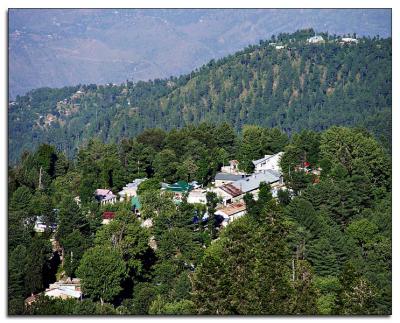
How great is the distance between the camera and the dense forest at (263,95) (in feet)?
254

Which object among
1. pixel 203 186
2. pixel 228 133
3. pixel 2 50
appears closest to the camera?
pixel 2 50

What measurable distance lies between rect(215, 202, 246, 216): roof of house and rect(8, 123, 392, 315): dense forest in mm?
504

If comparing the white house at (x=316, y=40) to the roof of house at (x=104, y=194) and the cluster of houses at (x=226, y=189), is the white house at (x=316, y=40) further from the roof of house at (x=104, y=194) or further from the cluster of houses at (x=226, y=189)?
the roof of house at (x=104, y=194)

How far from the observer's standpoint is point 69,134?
89.6 meters

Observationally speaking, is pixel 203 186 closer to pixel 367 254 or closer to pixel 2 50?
pixel 367 254

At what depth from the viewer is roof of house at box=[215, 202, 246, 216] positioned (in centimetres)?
2738

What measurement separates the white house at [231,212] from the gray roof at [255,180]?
7.88 ft

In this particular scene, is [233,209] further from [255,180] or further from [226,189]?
[255,180]

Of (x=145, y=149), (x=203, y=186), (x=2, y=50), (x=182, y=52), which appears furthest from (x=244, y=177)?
(x=182, y=52)

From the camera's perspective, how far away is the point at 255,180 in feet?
103

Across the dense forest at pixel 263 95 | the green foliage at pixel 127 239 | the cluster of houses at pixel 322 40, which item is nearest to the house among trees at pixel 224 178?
the green foliage at pixel 127 239

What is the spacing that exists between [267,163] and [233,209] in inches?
245

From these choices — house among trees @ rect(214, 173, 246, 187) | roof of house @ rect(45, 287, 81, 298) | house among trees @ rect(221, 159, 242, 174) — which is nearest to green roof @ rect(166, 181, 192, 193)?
house among trees @ rect(214, 173, 246, 187)

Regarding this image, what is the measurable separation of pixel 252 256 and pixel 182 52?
327 feet
